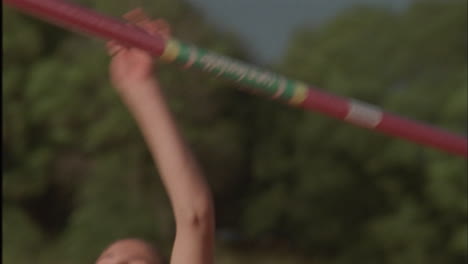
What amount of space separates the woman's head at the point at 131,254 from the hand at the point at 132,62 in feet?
1.25

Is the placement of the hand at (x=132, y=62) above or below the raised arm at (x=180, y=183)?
above

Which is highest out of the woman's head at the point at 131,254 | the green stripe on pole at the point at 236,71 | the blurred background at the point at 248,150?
the blurred background at the point at 248,150

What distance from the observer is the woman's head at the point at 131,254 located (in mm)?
2416

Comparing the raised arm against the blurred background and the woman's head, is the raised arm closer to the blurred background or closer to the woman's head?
the woman's head

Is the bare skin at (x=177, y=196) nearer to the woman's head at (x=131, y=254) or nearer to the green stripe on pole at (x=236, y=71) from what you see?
the woman's head at (x=131, y=254)

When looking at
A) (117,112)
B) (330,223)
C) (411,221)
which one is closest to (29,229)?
(117,112)

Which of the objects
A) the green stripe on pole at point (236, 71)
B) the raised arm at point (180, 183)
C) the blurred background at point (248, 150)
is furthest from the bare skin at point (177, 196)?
the blurred background at point (248, 150)

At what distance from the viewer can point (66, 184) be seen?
19.2 meters

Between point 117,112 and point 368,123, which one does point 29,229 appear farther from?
point 368,123

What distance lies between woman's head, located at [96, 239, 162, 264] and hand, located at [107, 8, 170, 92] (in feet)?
1.25

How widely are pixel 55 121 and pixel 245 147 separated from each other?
3537mm

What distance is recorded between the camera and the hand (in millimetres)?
2627

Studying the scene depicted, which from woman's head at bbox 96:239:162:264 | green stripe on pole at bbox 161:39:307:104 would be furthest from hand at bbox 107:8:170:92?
woman's head at bbox 96:239:162:264

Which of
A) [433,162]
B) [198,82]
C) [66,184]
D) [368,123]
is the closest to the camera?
[368,123]
